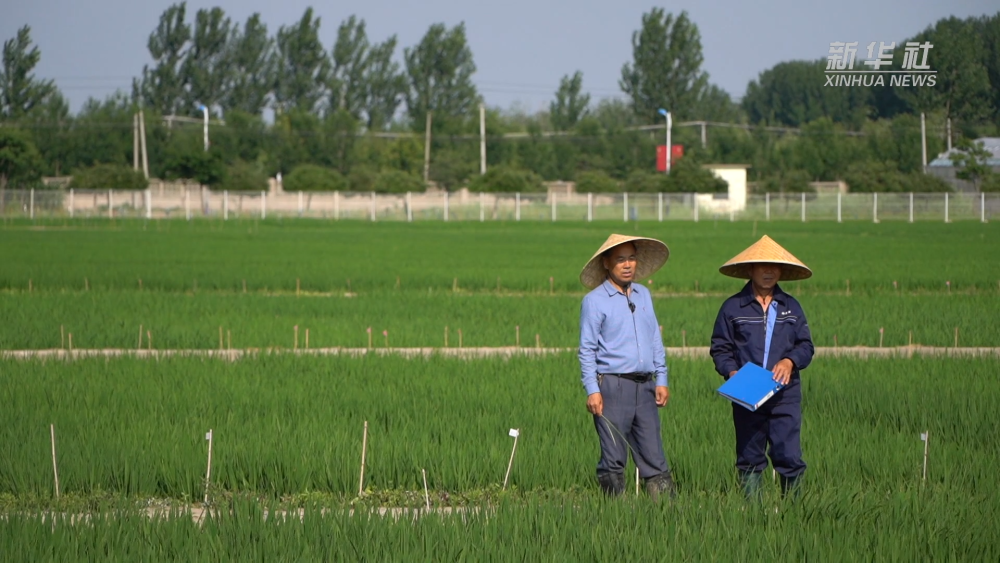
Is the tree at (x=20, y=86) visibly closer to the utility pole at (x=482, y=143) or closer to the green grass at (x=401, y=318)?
the utility pole at (x=482, y=143)

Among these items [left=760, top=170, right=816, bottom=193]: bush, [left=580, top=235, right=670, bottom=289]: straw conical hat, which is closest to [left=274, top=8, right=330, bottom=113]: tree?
[left=760, top=170, right=816, bottom=193]: bush

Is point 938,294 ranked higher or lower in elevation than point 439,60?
lower

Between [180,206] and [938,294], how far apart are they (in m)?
46.9

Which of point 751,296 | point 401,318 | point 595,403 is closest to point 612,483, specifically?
point 595,403

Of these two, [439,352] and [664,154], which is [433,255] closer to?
[439,352]

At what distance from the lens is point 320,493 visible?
7121mm

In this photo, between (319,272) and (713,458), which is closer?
(713,458)

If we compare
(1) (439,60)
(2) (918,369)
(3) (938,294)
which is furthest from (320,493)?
(1) (439,60)

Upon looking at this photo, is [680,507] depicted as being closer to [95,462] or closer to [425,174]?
[95,462]

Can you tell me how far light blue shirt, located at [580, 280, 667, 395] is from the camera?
21.1ft

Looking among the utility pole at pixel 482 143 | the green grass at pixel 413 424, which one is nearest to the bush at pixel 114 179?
the utility pole at pixel 482 143

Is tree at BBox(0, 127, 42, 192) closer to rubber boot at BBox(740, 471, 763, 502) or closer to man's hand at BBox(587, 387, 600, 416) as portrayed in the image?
man's hand at BBox(587, 387, 600, 416)

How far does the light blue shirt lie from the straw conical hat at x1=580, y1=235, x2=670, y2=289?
181mm

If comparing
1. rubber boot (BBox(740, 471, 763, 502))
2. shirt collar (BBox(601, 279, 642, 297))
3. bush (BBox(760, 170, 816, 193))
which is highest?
bush (BBox(760, 170, 816, 193))
